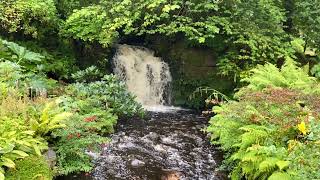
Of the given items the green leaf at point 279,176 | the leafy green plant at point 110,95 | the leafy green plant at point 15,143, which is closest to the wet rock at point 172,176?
the green leaf at point 279,176

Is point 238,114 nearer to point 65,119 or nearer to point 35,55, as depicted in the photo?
point 65,119

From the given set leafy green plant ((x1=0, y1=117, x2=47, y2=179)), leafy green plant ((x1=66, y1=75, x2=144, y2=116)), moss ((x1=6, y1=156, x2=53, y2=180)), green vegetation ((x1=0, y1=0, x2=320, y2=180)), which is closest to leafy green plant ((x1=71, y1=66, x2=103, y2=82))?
green vegetation ((x1=0, y1=0, x2=320, y2=180))

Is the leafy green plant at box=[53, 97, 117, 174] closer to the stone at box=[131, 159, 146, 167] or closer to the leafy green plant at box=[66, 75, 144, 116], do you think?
the stone at box=[131, 159, 146, 167]

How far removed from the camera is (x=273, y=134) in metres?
7.77

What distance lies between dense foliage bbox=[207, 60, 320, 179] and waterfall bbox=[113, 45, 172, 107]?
564cm

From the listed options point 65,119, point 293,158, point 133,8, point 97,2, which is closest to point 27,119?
point 65,119

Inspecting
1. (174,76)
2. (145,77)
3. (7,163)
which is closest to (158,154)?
(7,163)

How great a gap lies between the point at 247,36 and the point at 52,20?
7342 mm

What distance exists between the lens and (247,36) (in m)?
14.9

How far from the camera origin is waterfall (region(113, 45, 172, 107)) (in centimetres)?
1586

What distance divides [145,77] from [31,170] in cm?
940

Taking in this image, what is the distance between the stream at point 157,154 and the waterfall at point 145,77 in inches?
118

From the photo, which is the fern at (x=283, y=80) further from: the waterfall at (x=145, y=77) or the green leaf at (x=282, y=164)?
the waterfall at (x=145, y=77)

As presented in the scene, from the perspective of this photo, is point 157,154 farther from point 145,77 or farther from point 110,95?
point 145,77
